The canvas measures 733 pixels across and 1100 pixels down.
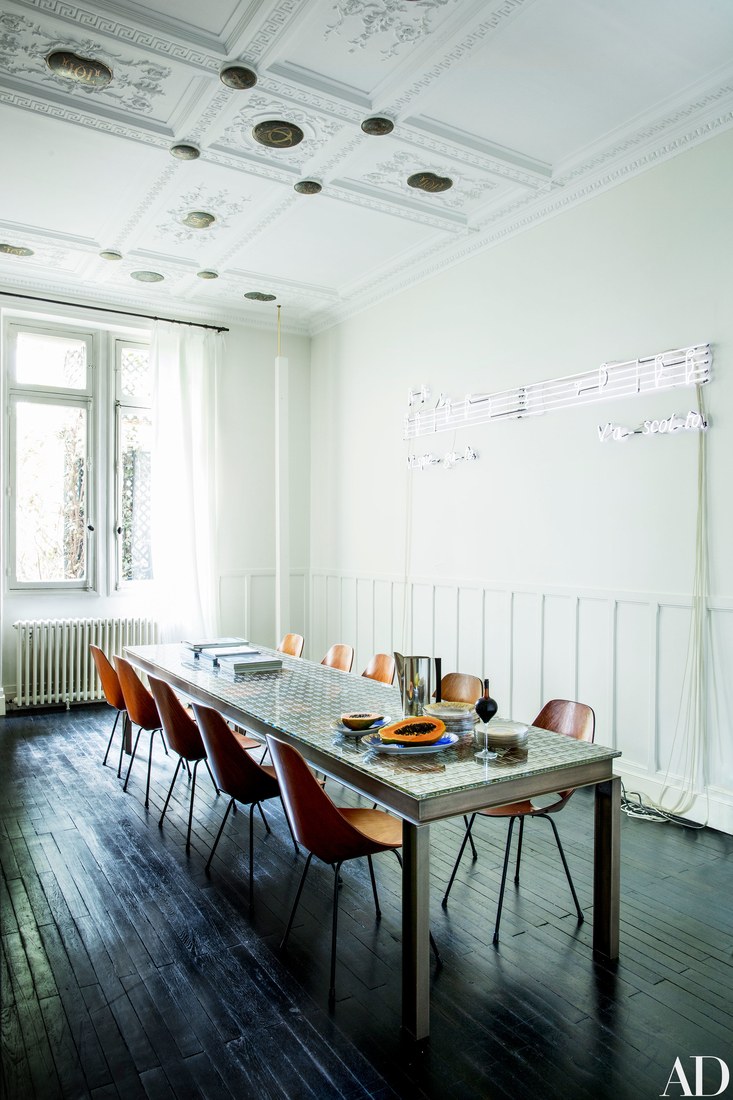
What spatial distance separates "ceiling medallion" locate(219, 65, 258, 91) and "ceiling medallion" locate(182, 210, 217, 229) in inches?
60.8

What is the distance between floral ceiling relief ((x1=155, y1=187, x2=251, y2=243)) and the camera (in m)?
4.84

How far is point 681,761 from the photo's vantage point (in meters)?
3.98

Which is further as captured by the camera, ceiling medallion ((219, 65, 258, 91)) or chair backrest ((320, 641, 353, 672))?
chair backrest ((320, 641, 353, 672))

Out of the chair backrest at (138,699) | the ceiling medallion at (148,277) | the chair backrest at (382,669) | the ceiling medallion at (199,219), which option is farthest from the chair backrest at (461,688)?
the ceiling medallion at (148,277)

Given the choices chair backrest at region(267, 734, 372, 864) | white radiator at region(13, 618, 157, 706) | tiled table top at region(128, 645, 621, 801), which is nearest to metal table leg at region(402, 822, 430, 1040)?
tiled table top at region(128, 645, 621, 801)

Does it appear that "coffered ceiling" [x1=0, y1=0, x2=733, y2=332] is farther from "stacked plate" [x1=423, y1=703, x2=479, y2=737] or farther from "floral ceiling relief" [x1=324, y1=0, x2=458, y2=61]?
"stacked plate" [x1=423, y1=703, x2=479, y2=737]

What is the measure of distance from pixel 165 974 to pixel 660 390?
3.56m

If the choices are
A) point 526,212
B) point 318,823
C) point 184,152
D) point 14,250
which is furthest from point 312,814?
point 14,250

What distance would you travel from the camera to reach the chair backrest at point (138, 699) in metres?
4.17

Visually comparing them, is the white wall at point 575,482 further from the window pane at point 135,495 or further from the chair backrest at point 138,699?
the chair backrest at point 138,699

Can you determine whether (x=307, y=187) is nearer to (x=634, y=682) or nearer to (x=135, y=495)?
(x=135, y=495)

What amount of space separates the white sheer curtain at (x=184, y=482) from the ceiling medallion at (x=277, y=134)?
9.75 ft

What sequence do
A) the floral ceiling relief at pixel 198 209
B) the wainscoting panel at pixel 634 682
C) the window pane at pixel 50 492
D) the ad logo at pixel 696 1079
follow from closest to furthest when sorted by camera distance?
the ad logo at pixel 696 1079
the wainscoting panel at pixel 634 682
the floral ceiling relief at pixel 198 209
the window pane at pixel 50 492

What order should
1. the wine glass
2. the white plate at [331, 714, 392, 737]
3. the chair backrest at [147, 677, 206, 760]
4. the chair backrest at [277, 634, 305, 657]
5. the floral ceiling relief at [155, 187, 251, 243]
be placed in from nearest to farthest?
the wine glass
the white plate at [331, 714, 392, 737]
the chair backrest at [147, 677, 206, 760]
the floral ceiling relief at [155, 187, 251, 243]
the chair backrest at [277, 634, 305, 657]
